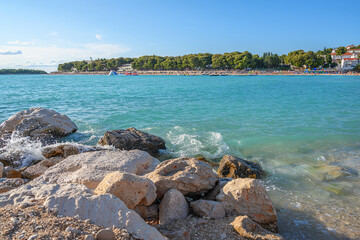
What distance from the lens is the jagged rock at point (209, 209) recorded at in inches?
181

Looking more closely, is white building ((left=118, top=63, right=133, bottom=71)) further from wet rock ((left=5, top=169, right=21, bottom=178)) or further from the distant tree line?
wet rock ((left=5, top=169, right=21, bottom=178))

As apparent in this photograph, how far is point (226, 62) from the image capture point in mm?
127875

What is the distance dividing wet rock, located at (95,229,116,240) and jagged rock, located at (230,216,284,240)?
2.24m

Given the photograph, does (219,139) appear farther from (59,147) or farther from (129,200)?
(129,200)

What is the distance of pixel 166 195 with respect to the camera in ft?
15.8

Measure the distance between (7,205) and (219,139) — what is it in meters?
9.51

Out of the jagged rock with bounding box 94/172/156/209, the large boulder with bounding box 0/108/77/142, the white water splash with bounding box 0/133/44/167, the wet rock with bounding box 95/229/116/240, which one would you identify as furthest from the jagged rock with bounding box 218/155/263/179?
the large boulder with bounding box 0/108/77/142

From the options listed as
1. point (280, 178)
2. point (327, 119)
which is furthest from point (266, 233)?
point (327, 119)

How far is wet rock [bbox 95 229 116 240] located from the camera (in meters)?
2.89

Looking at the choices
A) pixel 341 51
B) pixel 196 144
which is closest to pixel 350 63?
pixel 341 51

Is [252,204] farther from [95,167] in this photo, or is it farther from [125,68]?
[125,68]

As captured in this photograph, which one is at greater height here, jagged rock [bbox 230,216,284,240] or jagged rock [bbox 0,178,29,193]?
jagged rock [bbox 0,178,29,193]

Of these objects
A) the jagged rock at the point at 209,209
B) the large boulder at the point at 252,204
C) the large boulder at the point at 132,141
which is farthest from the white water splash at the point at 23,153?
the large boulder at the point at 252,204

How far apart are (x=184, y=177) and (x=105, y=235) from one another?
2.53m
